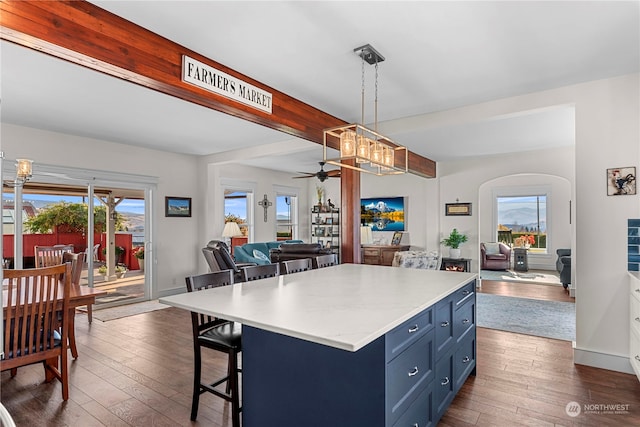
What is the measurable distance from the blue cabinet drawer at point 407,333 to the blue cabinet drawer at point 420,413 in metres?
0.33

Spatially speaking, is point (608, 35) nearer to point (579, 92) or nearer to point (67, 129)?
Result: point (579, 92)

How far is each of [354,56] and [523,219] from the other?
8.86 metres

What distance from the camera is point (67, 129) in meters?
4.88

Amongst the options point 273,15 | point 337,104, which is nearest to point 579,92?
point 337,104

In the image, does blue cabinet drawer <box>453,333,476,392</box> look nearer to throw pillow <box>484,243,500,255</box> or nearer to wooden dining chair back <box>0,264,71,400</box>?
wooden dining chair back <box>0,264,71,400</box>

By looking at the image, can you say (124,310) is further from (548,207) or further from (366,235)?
(548,207)

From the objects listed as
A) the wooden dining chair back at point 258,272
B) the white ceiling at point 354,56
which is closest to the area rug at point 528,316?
the white ceiling at point 354,56

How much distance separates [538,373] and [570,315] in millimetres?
2356

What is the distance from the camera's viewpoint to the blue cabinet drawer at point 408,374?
5.38ft

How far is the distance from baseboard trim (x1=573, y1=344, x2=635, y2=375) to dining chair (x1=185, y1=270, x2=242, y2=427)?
306 centimetres

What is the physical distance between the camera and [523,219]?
977cm

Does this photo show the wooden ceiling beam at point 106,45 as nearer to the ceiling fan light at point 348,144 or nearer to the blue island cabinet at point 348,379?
the ceiling fan light at point 348,144

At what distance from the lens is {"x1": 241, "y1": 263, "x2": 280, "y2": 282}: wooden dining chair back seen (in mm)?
2816

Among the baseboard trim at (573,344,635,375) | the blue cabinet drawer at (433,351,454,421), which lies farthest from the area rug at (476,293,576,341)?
the blue cabinet drawer at (433,351,454,421)
